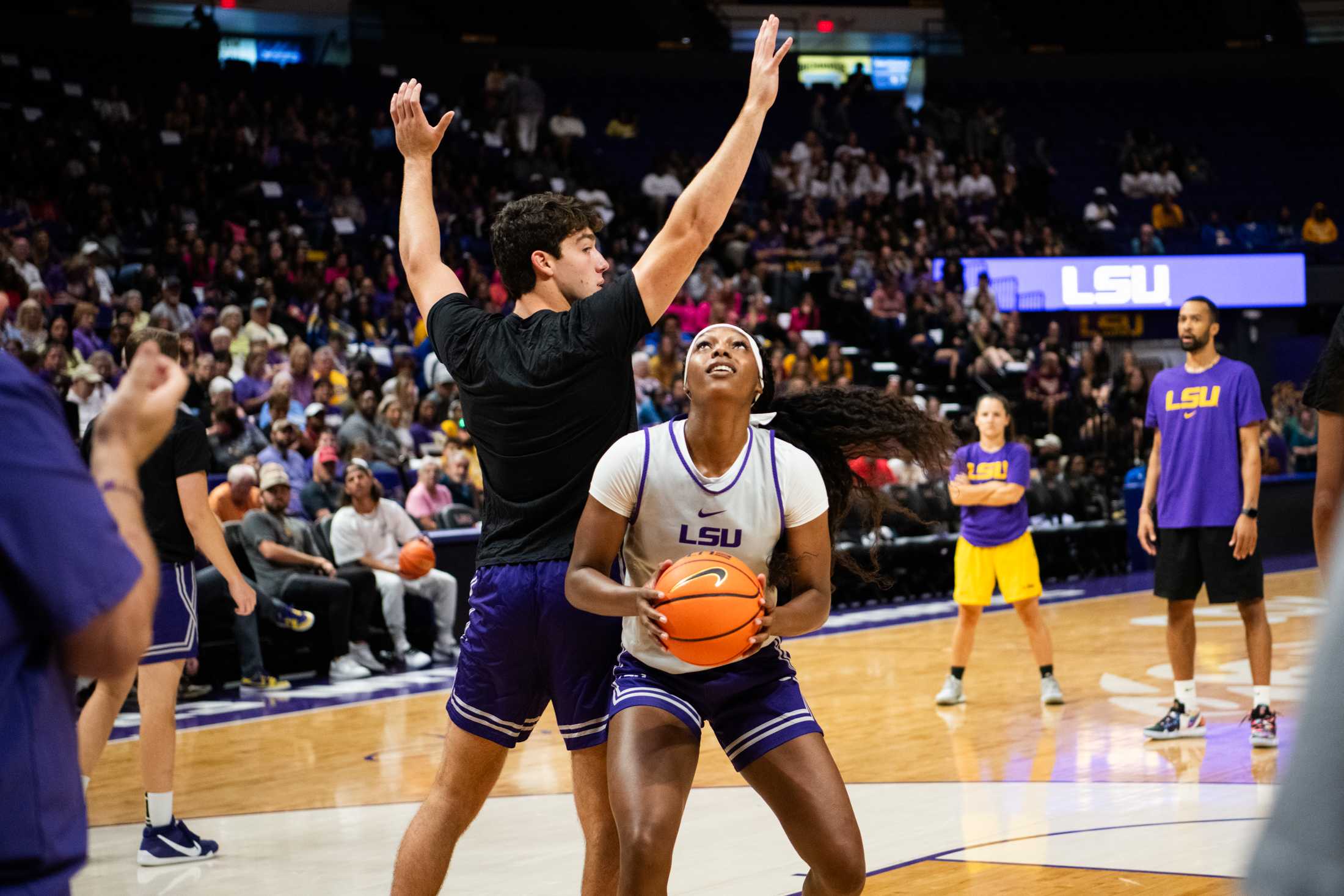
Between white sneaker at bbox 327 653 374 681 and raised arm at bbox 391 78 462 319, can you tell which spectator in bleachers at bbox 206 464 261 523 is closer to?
white sneaker at bbox 327 653 374 681

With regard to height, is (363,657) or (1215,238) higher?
(1215,238)

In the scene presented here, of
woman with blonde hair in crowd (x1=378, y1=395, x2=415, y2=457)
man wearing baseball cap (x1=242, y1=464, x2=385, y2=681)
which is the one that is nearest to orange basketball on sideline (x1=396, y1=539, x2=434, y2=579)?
man wearing baseball cap (x1=242, y1=464, x2=385, y2=681)

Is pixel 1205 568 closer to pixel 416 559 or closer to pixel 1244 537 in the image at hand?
pixel 1244 537

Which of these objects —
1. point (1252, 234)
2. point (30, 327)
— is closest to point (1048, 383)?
point (1252, 234)

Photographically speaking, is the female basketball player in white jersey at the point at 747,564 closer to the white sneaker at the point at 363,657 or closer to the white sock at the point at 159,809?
the white sock at the point at 159,809

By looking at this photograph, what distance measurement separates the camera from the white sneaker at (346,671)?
970 cm

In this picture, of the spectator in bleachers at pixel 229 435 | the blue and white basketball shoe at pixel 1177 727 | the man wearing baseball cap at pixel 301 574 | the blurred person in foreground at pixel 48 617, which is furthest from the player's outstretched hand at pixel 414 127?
the spectator in bleachers at pixel 229 435

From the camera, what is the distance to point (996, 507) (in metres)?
8.39

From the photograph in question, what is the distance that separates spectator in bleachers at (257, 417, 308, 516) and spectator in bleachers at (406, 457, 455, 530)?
82 centimetres

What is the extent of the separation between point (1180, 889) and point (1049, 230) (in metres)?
21.1

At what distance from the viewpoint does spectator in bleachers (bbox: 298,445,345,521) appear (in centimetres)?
1045

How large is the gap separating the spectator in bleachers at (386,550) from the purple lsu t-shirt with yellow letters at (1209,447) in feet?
17.1

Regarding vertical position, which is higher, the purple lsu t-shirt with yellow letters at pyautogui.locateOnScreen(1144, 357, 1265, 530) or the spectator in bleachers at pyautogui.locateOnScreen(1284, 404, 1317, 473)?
the purple lsu t-shirt with yellow letters at pyautogui.locateOnScreen(1144, 357, 1265, 530)

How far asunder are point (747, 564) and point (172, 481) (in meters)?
2.69
